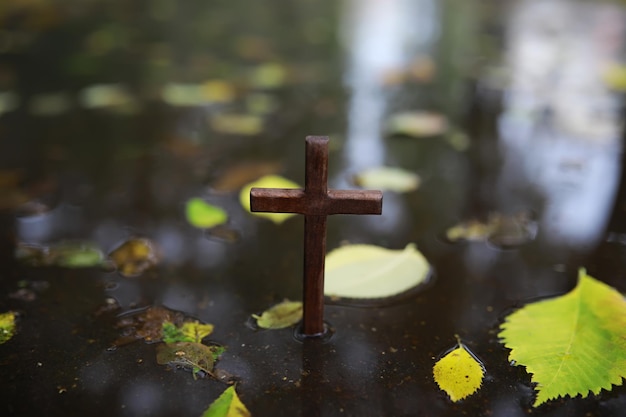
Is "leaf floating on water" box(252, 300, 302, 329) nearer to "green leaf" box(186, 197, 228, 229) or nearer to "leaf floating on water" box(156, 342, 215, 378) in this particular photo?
"leaf floating on water" box(156, 342, 215, 378)

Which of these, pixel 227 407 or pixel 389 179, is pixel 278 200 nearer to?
pixel 227 407

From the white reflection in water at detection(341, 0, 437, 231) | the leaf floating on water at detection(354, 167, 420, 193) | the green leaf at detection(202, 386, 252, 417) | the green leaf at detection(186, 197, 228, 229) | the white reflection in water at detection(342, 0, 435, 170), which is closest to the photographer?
the green leaf at detection(202, 386, 252, 417)


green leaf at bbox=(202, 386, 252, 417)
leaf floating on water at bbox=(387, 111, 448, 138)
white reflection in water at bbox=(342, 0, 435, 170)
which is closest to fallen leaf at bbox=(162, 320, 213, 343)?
green leaf at bbox=(202, 386, 252, 417)

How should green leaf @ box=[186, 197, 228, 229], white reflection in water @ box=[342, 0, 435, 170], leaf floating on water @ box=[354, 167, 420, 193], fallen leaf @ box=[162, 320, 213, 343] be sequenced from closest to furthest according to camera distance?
fallen leaf @ box=[162, 320, 213, 343]
green leaf @ box=[186, 197, 228, 229]
leaf floating on water @ box=[354, 167, 420, 193]
white reflection in water @ box=[342, 0, 435, 170]

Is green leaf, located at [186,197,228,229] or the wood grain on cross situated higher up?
the wood grain on cross

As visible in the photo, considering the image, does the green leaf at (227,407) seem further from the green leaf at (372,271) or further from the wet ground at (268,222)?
the green leaf at (372,271)

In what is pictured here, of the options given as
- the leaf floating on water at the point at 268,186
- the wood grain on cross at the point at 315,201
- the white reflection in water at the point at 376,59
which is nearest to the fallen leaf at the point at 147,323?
the wood grain on cross at the point at 315,201
